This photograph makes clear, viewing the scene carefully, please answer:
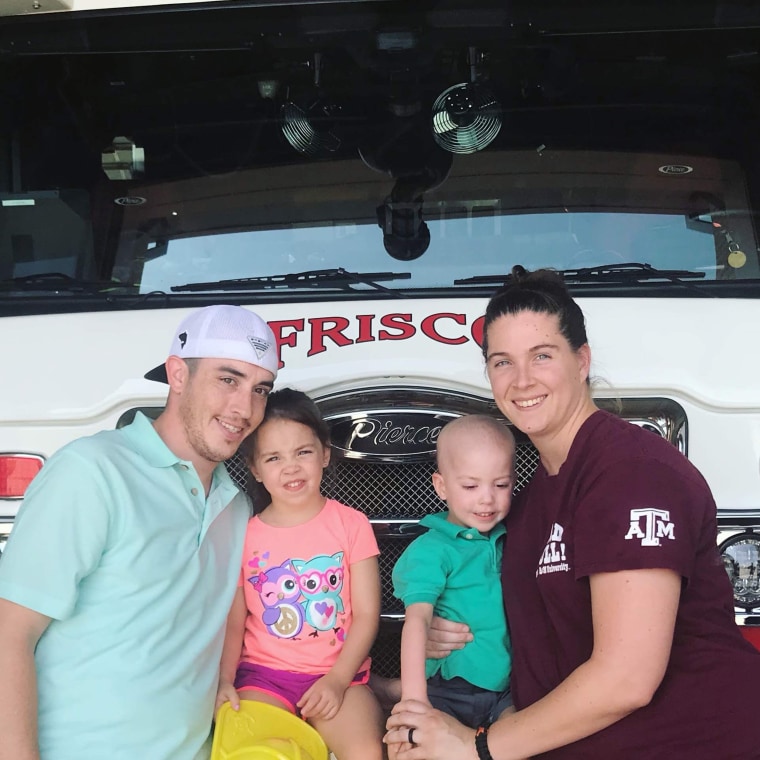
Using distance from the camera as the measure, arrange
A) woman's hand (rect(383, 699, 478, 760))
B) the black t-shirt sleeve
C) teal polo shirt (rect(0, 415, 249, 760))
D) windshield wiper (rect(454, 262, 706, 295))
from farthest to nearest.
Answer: windshield wiper (rect(454, 262, 706, 295)) < woman's hand (rect(383, 699, 478, 760)) < teal polo shirt (rect(0, 415, 249, 760)) < the black t-shirt sleeve

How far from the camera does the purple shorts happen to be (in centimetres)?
247

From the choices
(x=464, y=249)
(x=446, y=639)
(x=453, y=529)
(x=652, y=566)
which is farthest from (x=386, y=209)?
(x=652, y=566)

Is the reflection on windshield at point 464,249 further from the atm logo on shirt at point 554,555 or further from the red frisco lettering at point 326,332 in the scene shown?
the atm logo on shirt at point 554,555

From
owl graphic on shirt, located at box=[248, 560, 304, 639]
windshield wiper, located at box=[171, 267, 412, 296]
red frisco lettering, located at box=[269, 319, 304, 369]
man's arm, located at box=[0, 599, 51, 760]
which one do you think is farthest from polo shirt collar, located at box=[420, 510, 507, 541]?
man's arm, located at box=[0, 599, 51, 760]

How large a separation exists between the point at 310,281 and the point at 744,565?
4.78 ft

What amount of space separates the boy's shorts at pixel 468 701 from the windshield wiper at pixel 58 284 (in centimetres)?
159

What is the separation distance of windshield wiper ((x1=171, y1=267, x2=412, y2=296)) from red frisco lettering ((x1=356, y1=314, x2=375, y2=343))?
0.17 metres

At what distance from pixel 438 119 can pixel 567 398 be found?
1387 millimetres

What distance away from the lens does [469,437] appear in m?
2.52

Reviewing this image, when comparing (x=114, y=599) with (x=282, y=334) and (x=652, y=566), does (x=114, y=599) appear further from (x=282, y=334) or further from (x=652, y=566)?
(x=652, y=566)

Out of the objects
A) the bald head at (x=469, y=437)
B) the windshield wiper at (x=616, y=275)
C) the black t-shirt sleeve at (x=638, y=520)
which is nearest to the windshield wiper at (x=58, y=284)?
the windshield wiper at (x=616, y=275)

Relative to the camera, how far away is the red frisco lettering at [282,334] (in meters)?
2.81

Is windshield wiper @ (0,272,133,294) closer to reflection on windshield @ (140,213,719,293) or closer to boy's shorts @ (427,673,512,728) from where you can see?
reflection on windshield @ (140,213,719,293)

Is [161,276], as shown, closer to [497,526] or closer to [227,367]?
[227,367]
